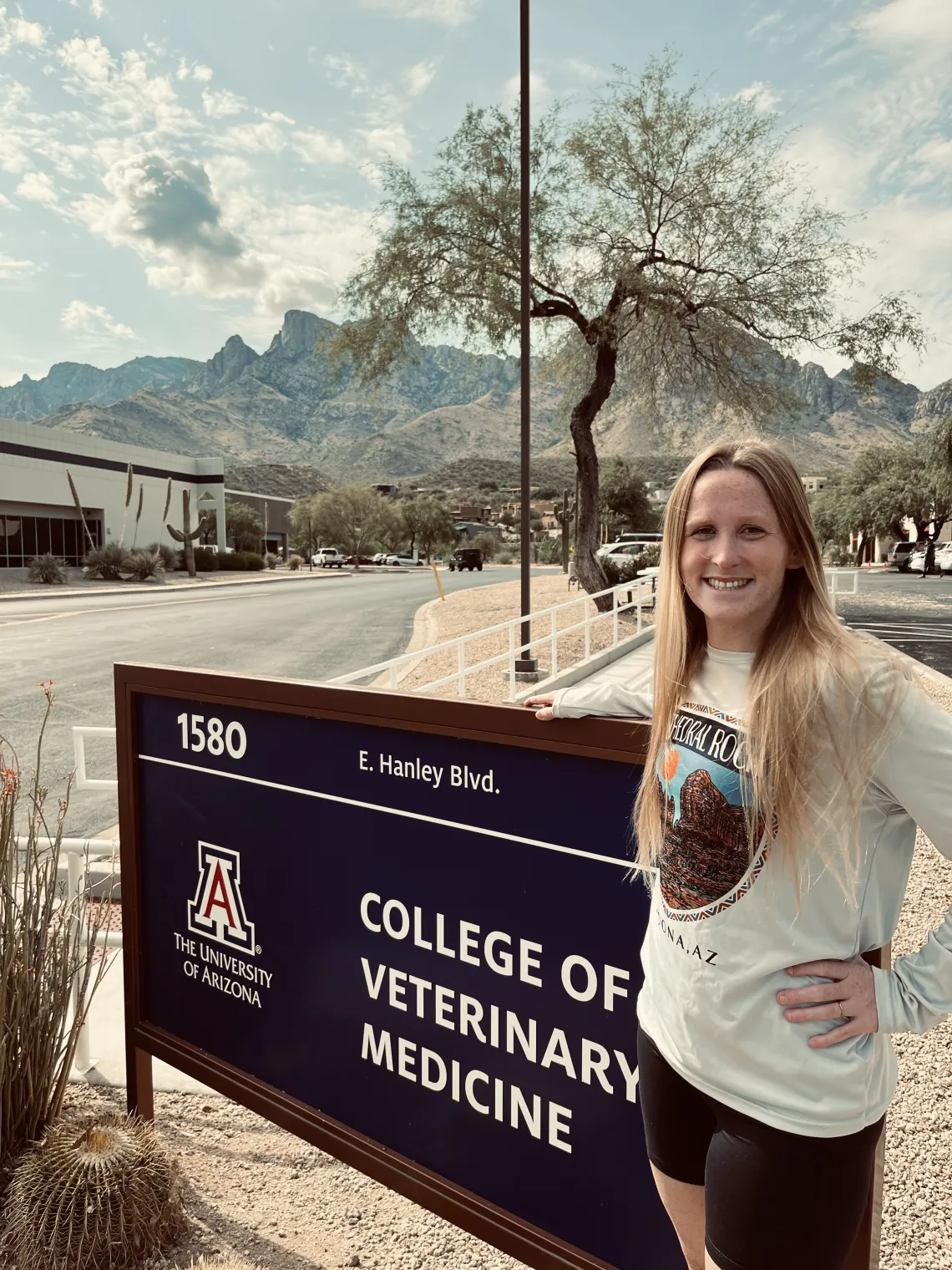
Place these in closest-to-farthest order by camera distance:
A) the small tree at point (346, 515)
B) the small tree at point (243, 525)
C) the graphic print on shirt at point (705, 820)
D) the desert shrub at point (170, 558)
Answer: the graphic print on shirt at point (705, 820) < the desert shrub at point (170, 558) < the small tree at point (243, 525) < the small tree at point (346, 515)

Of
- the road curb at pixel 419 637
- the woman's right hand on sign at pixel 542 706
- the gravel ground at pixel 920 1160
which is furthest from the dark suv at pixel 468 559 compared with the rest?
the woman's right hand on sign at pixel 542 706

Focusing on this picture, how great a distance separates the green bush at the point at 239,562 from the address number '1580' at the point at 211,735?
56938 millimetres

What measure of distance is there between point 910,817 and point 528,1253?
1.47 meters

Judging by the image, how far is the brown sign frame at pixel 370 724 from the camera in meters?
1.98

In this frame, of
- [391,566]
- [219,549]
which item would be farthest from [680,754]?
[391,566]

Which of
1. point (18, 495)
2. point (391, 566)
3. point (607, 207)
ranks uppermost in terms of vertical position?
point (607, 207)

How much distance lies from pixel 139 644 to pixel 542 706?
16404 millimetres

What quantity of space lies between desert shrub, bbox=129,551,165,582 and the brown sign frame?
43891mm

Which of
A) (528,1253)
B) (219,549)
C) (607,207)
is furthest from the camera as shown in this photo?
(219,549)

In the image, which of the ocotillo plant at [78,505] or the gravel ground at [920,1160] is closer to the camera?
the gravel ground at [920,1160]

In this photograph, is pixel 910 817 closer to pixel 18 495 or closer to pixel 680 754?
pixel 680 754

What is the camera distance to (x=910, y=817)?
1.45 metres

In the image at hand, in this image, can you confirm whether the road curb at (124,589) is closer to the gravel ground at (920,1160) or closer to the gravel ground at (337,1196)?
the gravel ground at (337,1196)

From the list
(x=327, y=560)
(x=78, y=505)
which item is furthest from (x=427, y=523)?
(x=78, y=505)
